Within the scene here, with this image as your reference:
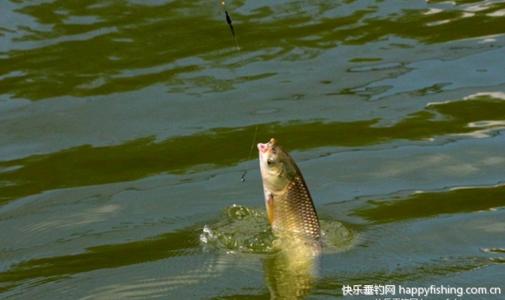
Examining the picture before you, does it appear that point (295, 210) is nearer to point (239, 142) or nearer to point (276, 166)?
point (276, 166)

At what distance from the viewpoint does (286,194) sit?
18.6 ft

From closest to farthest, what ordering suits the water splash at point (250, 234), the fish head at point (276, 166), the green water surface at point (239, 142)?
the fish head at point (276, 166), the green water surface at point (239, 142), the water splash at point (250, 234)

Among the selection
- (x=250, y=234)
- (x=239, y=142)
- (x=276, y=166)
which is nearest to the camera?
(x=276, y=166)

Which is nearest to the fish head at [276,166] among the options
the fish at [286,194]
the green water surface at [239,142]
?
the fish at [286,194]

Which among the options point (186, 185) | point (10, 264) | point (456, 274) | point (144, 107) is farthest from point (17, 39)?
point (456, 274)

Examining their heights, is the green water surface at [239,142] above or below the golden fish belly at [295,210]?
below

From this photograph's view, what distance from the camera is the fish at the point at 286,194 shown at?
5.65m

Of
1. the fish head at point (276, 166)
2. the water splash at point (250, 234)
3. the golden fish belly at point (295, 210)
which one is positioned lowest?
the water splash at point (250, 234)

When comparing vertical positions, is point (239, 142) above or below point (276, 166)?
below

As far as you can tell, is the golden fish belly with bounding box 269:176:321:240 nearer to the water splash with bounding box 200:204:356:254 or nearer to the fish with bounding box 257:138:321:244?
the fish with bounding box 257:138:321:244

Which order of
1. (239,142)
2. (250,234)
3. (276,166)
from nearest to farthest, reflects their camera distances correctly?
(276,166), (250,234), (239,142)

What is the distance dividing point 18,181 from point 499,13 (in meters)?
4.18

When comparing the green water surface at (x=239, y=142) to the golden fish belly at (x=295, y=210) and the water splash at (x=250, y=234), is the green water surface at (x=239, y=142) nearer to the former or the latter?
the water splash at (x=250, y=234)

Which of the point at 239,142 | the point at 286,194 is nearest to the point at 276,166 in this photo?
the point at 286,194
